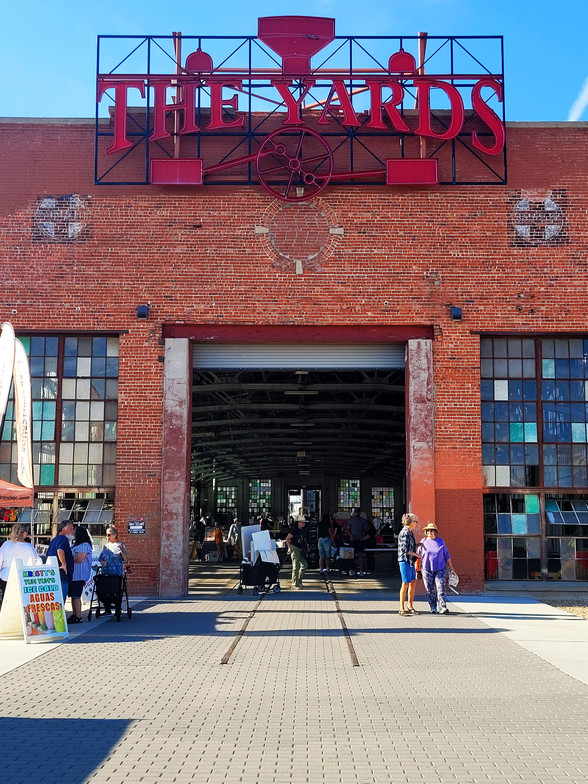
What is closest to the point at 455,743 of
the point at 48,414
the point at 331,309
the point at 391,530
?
the point at 331,309

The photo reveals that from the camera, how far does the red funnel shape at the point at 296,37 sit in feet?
62.4

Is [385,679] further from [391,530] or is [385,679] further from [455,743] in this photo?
[391,530]

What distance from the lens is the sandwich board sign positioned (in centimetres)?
1254

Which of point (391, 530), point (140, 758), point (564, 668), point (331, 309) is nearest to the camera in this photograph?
point (140, 758)

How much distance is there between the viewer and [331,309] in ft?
60.9

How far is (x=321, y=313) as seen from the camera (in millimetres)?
18562

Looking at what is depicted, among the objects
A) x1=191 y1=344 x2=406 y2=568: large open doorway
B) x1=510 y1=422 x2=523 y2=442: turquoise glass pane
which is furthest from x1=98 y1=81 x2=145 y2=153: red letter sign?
x1=510 y1=422 x2=523 y2=442: turquoise glass pane

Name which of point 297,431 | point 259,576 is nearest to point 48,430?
point 259,576

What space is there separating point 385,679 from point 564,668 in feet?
7.69

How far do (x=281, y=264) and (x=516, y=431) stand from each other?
19.6 feet

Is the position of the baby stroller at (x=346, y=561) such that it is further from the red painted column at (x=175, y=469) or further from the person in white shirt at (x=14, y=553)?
the person in white shirt at (x=14, y=553)

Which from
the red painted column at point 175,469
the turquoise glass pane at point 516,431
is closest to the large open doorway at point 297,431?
the red painted column at point 175,469

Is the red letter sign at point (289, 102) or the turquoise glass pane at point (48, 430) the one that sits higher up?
the red letter sign at point (289, 102)

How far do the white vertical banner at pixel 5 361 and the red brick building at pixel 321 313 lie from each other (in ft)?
10.6
